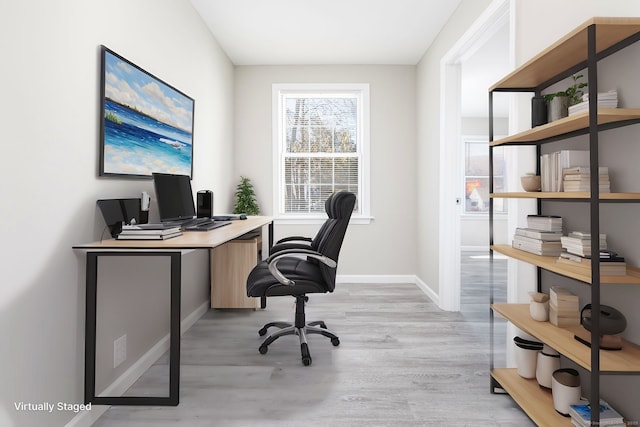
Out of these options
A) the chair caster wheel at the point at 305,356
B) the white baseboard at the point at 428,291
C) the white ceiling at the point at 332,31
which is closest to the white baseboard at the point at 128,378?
the chair caster wheel at the point at 305,356

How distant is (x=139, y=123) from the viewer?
229 centimetres

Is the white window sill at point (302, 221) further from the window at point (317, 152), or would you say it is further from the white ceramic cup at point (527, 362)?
the white ceramic cup at point (527, 362)

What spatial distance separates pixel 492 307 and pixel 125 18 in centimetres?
258

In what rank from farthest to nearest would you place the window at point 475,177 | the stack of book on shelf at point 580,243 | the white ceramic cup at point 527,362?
the window at point 475,177
the white ceramic cup at point 527,362
the stack of book on shelf at point 580,243

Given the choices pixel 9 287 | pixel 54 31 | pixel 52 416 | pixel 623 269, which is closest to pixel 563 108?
pixel 623 269

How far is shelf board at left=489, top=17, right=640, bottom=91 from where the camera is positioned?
4.29 ft

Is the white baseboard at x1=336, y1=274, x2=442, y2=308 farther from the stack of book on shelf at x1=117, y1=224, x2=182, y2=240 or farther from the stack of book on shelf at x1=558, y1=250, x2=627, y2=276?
the stack of book on shelf at x1=558, y1=250, x2=627, y2=276

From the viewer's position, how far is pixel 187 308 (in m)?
3.14

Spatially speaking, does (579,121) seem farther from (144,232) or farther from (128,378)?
(128,378)

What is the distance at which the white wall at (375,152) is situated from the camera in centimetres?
468

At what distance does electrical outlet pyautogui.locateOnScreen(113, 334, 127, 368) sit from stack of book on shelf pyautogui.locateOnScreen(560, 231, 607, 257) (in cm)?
224

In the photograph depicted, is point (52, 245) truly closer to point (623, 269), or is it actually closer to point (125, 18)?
point (125, 18)

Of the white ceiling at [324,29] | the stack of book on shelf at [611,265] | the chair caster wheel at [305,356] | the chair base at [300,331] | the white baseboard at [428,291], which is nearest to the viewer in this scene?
the stack of book on shelf at [611,265]

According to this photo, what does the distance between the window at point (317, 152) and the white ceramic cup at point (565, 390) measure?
10.4 ft
